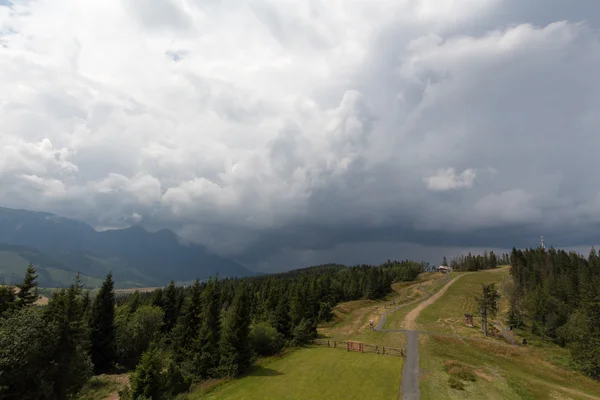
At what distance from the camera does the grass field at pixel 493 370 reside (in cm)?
4509

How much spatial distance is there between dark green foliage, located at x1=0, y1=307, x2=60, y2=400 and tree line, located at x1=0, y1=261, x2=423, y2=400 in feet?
0.29

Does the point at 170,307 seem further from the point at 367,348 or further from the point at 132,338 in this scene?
the point at 367,348

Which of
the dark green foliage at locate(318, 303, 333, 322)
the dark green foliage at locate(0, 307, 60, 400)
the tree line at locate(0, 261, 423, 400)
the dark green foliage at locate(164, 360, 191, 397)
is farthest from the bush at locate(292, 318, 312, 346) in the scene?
the dark green foliage at locate(0, 307, 60, 400)

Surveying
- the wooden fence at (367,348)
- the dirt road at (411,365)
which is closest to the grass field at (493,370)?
the dirt road at (411,365)

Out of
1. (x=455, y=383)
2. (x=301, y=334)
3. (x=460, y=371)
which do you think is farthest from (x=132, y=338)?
(x=460, y=371)

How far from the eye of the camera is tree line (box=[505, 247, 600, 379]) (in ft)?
254

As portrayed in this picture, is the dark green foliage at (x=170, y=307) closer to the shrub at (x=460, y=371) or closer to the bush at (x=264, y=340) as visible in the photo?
the bush at (x=264, y=340)

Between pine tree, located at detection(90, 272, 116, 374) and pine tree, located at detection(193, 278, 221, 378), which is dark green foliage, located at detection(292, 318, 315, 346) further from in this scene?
pine tree, located at detection(90, 272, 116, 374)

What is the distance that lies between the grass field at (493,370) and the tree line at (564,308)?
619 centimetres

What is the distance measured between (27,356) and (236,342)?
31809 mm

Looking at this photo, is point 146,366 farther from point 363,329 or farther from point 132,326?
point 363,329

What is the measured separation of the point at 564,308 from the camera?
11300cm

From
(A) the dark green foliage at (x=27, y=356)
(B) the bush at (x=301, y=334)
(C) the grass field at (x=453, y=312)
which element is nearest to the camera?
(A) the dark green foliage at (x=27, y=356)

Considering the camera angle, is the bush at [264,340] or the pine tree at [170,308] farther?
the pine tree at [170,308]
